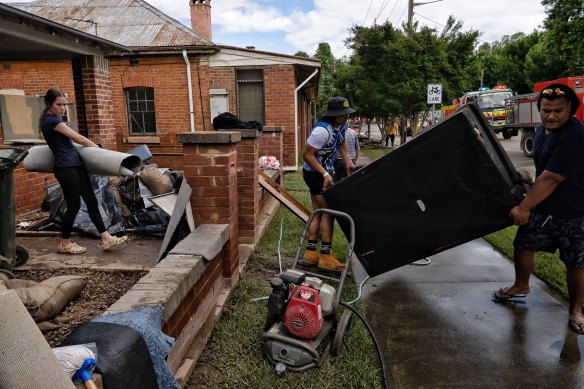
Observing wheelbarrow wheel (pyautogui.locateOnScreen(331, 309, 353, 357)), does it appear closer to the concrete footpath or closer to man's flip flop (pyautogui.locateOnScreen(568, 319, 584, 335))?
the concrete footpath

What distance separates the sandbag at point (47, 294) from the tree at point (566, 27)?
13.9 m

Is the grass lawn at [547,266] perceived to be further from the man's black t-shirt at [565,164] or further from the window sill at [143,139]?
the window sill at [143,139]

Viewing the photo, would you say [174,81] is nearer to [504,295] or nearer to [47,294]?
[47,294]

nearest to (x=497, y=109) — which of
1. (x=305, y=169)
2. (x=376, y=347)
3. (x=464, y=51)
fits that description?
(x=464, y=51)

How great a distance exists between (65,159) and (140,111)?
A: 9868 millimetres

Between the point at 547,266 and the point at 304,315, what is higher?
the point at 304,315

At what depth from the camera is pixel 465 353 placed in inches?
118

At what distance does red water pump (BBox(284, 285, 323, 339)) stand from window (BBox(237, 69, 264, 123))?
35.6 feet

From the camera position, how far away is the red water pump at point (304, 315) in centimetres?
259

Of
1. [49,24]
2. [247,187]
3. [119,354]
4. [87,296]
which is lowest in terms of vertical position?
[87,296]

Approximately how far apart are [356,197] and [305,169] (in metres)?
1.27

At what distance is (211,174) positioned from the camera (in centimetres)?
344

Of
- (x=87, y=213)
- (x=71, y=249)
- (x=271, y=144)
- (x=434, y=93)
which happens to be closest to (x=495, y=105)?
(x=434, y=93)

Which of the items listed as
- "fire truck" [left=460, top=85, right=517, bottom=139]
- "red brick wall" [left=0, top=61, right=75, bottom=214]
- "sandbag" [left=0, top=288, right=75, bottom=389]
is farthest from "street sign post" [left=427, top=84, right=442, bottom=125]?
"sandbag" [left=0, top=288, right=75, bottom=389]
